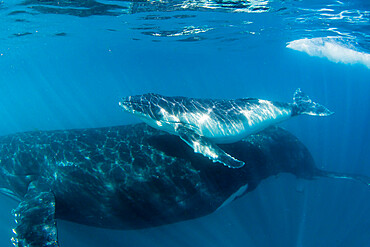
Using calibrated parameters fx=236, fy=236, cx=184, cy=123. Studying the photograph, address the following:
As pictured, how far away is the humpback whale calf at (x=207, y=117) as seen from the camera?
23.4 ft

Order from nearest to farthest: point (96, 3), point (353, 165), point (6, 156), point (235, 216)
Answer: point (6, 156), point (235, 216), point (96, 3), point (353, 165)

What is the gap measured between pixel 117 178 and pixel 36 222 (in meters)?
2.32

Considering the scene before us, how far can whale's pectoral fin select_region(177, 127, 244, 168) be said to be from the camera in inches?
259

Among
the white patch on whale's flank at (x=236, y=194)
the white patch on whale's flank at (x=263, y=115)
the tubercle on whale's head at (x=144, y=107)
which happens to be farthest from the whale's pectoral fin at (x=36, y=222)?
the white patch on whale's flank at (x=263, y=115)

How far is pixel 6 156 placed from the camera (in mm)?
8727

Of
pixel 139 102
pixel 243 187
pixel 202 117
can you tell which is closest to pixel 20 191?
pixel 139 102

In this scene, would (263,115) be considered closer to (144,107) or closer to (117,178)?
(144,107)

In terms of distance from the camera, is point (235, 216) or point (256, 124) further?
point (235, 216)

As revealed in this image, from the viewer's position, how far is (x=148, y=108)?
25.3 feet

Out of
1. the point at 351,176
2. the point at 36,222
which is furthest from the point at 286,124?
the point at 36,222

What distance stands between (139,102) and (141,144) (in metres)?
1.47

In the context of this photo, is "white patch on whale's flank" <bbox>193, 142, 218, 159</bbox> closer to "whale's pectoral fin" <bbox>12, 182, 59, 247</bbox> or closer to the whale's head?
the whale's head

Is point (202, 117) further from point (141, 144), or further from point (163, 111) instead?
point (141, 144)

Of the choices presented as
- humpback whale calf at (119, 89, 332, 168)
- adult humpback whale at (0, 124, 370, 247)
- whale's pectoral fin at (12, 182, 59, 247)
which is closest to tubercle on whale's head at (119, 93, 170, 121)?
humpback whale calf at (119, 89, 332, 168)
